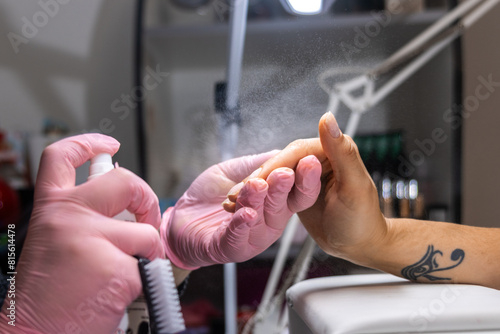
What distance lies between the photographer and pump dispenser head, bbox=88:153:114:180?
528mm

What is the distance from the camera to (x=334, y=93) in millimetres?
703

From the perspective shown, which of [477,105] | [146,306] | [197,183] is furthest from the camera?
[477,105]

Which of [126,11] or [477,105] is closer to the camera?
[126,11]

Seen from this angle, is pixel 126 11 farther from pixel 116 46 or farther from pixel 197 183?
pixel 197 183

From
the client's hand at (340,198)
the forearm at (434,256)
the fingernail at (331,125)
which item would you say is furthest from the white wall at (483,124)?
the fingernail at (331,125)

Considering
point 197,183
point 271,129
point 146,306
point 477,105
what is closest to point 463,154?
point 477,105

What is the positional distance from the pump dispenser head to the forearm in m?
0.39

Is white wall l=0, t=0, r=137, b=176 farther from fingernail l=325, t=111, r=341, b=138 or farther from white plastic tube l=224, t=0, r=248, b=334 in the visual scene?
fingernail l=325, t=111, r=341, b=138

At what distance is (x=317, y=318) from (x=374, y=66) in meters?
0.46

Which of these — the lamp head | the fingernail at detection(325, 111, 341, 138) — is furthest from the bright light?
the fingernail at detection(325, 111, 341, 138)

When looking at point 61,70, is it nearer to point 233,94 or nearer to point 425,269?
point 233,94

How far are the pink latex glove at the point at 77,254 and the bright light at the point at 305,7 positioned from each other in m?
0.40

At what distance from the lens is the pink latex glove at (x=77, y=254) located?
18.9 inches

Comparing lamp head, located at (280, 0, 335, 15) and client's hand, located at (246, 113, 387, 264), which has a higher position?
lamp head, located at (280, 0, 335, 15)
